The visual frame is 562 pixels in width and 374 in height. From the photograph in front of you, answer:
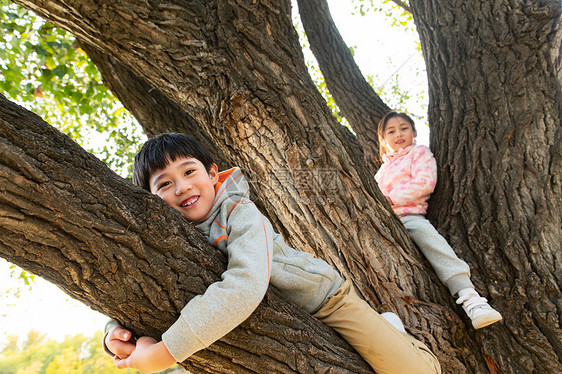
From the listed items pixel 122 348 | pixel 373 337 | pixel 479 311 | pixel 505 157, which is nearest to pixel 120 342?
pixel 122 348

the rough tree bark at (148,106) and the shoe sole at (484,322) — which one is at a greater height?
the rough tree bark at (148,106)

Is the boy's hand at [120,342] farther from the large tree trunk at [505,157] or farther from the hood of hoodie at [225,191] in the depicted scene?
the large tree trunk at [505,157]

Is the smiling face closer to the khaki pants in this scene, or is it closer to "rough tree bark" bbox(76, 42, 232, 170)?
the khaki pants

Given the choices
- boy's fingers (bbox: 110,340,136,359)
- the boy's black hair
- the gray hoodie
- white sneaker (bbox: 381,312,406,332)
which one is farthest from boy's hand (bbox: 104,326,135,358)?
white sneaker (bbox: 381,312,406,332)

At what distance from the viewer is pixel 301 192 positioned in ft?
6.68

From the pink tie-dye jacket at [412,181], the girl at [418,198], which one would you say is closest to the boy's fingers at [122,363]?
the girl at [418,198]

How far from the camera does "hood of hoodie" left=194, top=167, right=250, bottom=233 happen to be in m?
1.69

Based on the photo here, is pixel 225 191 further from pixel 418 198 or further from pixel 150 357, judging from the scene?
pixel 418 198

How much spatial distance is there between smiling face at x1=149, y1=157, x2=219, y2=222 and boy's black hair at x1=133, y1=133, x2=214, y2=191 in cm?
3

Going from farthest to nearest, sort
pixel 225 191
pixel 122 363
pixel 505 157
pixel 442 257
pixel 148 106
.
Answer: pixel 148 106
pixel 505 157
pixel 442 257
pixel 225 191
pixel 122 363

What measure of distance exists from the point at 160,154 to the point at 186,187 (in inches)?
8.7

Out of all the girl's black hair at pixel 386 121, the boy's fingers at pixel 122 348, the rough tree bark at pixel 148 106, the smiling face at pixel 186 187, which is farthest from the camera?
the girl's black hair at pixel 386 121

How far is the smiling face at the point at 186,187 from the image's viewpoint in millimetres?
1731

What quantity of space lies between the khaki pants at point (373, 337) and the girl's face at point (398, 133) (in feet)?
6.22
